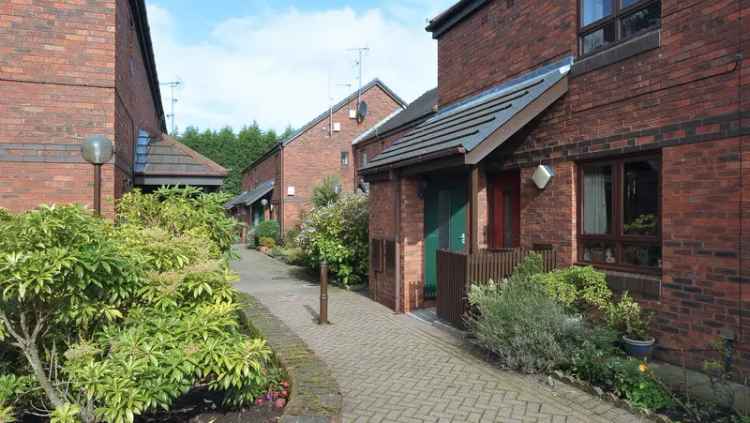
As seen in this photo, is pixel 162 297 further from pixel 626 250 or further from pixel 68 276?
pixel 626 250

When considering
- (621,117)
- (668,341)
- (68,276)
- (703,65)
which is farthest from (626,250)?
(68,276)

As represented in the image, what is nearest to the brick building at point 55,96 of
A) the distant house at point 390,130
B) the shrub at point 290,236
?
the distant house at point 390,130

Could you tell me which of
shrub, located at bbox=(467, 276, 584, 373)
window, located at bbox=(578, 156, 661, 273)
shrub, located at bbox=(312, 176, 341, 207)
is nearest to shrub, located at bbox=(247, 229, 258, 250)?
shrub, located at bbox=(312, 176, 341, 207)

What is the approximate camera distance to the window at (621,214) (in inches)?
233

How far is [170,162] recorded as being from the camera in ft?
36.5

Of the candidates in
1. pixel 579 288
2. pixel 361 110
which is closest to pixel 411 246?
pixel 579 288

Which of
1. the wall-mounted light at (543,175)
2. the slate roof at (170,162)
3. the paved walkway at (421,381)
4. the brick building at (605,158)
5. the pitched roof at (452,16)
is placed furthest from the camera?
the slate roof at (170,162)

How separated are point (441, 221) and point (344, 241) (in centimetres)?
401

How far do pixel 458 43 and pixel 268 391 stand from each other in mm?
7969

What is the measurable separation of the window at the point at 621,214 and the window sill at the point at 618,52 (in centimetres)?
126

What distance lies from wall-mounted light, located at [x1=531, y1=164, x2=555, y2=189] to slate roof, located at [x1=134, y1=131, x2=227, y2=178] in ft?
21.6

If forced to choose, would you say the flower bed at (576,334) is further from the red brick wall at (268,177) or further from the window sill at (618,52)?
the red brick wall at (268,177)

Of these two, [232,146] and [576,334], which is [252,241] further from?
[232,146]

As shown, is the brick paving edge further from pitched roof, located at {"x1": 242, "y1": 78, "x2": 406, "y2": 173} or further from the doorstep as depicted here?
pitched roof, located at {"x1": 242, "y1": 78, "x2": 406, "y2": 173}
